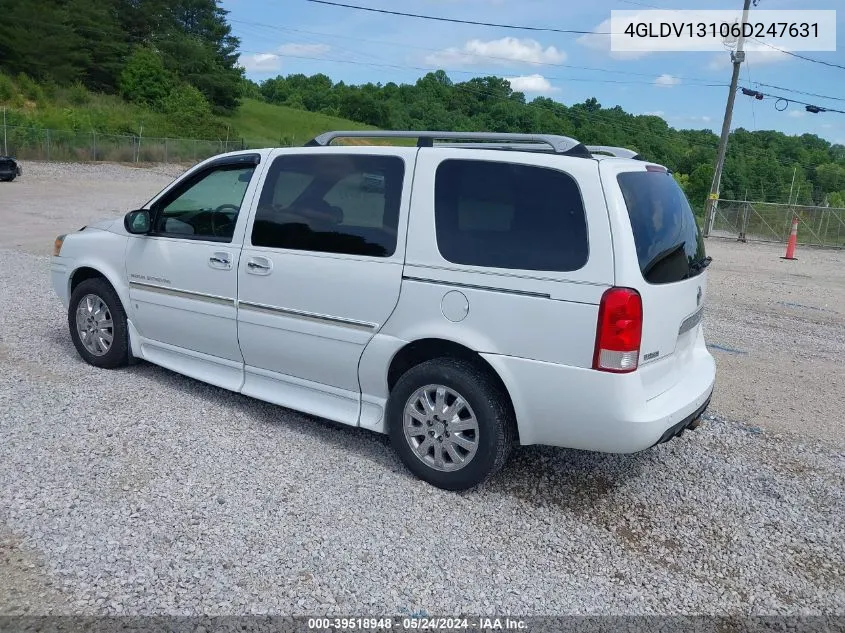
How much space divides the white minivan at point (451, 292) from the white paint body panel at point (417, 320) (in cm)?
1

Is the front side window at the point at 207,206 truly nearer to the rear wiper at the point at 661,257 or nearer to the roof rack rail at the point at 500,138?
the roof rack rail at the point at 500,138

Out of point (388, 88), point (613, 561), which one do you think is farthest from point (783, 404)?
point (388, 88)

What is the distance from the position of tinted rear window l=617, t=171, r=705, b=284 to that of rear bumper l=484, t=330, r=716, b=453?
0.60 m

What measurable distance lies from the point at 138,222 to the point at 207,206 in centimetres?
60

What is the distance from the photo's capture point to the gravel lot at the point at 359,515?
10.2ft

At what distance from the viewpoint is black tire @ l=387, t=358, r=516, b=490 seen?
150 inches

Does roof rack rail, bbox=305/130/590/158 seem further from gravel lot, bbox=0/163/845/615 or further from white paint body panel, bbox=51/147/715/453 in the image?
gravel lot, bbox=0/163/845/615

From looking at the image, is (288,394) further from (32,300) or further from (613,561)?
(32,300)

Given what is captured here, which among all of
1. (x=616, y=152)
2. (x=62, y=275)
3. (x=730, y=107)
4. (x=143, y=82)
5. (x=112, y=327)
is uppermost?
(x=143, y=82)

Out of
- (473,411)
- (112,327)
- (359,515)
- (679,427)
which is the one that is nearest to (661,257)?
(679,427)

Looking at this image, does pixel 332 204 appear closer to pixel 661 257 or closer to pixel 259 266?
pixel 259 266

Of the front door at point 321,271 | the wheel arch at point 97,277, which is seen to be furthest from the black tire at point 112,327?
the front door at point 321,271

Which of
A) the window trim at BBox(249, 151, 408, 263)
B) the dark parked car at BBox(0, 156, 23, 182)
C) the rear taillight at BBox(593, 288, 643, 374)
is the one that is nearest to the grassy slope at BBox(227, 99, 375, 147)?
the dark parked car at BBox(0, 156, 23, 182)

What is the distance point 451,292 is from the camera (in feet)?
12.8
